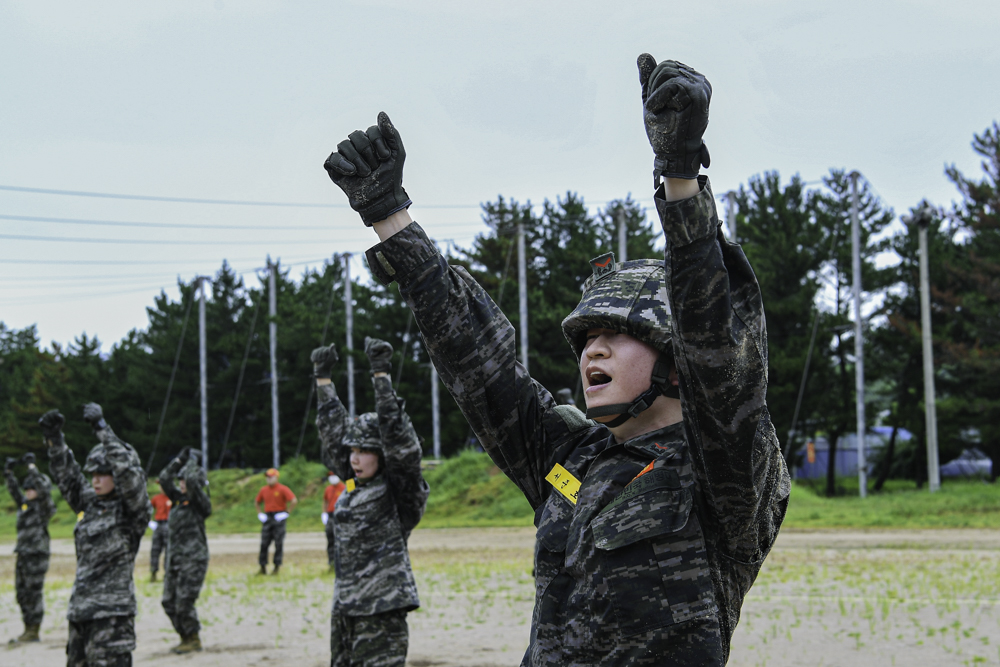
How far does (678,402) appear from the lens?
2.66 m

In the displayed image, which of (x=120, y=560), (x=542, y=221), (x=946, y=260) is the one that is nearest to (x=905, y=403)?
(x=946, y=260)

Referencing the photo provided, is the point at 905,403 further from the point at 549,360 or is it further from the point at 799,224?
the point at 549,360

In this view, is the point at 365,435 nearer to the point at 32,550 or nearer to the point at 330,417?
the point at 330,417

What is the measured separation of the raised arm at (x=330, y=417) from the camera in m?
7.93

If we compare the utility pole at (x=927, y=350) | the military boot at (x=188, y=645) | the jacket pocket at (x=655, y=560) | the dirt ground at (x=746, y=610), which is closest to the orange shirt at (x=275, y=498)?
the dirt ground at (x=746, y=610)

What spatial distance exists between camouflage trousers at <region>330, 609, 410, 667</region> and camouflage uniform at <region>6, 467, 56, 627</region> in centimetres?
763

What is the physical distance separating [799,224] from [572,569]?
4476cm

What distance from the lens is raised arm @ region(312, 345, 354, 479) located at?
7.93m

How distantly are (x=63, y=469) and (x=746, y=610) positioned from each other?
26.0 feet

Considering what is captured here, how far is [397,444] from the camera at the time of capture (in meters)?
7.14

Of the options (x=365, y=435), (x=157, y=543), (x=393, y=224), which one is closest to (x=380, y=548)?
(x=365, y=435)

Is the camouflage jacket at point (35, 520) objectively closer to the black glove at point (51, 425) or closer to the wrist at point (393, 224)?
the black glove at point (51, 425)

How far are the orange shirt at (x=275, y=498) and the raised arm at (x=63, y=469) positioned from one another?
899 cm

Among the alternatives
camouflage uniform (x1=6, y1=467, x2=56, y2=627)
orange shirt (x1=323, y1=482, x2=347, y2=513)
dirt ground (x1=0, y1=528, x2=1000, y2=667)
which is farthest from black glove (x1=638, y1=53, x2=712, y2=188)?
orange shirt (x1=323, y1=482, x2=347, y2=513)
